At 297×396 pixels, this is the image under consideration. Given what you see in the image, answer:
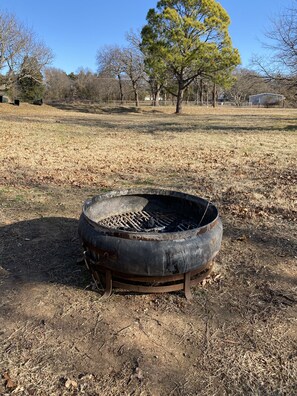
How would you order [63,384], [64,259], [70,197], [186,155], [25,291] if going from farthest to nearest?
1. [186,155]
2. [70,197]
3. [64,259]
4. [25,291]
5. [63,384]

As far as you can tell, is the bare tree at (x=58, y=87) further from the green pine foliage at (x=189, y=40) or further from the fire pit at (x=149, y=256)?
the fire pit at (x=149, y=256)

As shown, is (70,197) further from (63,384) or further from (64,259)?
(63,384)

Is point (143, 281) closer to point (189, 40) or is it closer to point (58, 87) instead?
point (189, 40)

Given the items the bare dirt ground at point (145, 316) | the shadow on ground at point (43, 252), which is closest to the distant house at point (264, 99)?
the bare dirt ground at point (145, 316)

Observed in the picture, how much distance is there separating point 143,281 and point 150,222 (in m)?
0.99

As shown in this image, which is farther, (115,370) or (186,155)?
(186,155)

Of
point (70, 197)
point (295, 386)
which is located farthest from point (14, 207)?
point (295, 386)

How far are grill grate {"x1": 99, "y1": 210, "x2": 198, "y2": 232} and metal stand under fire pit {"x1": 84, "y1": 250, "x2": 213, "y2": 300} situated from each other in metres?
0.62

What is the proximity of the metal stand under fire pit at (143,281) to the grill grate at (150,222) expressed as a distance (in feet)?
2.04

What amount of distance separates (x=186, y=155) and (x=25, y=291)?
614 centimetres

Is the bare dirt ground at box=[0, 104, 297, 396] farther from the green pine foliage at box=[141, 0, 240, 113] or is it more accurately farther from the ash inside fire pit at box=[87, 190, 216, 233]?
the green pine foliage at box=[141, 0, 240, 113]

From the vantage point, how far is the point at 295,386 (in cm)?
175

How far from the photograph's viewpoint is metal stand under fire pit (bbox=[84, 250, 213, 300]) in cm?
234

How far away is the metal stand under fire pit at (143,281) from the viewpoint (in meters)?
2.34
